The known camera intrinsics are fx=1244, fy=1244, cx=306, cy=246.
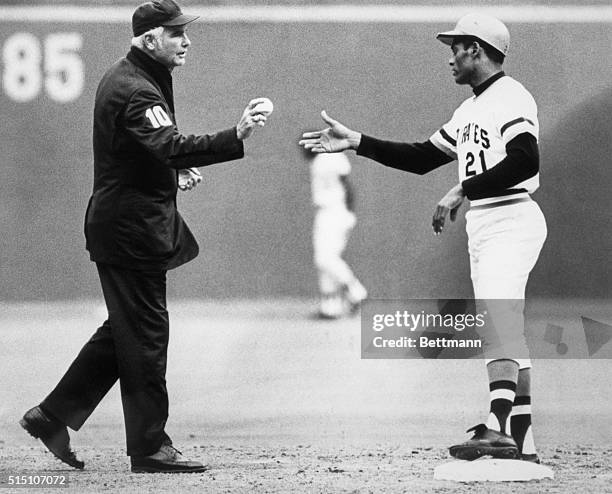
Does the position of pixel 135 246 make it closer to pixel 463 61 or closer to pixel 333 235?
pixel 463 61

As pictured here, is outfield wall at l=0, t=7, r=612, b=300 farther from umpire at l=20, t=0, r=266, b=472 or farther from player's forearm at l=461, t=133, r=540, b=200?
umpire at l=20, t=0, r=266, b=472

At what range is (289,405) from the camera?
239 inches

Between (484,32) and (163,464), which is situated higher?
(484,32)

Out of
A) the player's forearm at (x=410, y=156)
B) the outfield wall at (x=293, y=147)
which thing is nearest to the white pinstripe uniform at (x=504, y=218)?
the player's forearm at (x=410, y=156)

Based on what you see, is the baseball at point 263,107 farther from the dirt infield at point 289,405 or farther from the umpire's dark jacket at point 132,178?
the dirt infield at point 289,405

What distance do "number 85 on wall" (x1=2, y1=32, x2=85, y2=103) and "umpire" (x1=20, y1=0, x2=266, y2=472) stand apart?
141 cm

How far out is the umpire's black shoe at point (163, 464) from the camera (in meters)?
4.80

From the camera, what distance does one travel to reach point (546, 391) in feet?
19.8

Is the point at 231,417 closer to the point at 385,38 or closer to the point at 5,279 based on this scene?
the point at 5,279

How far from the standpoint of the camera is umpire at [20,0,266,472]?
4770 mm
